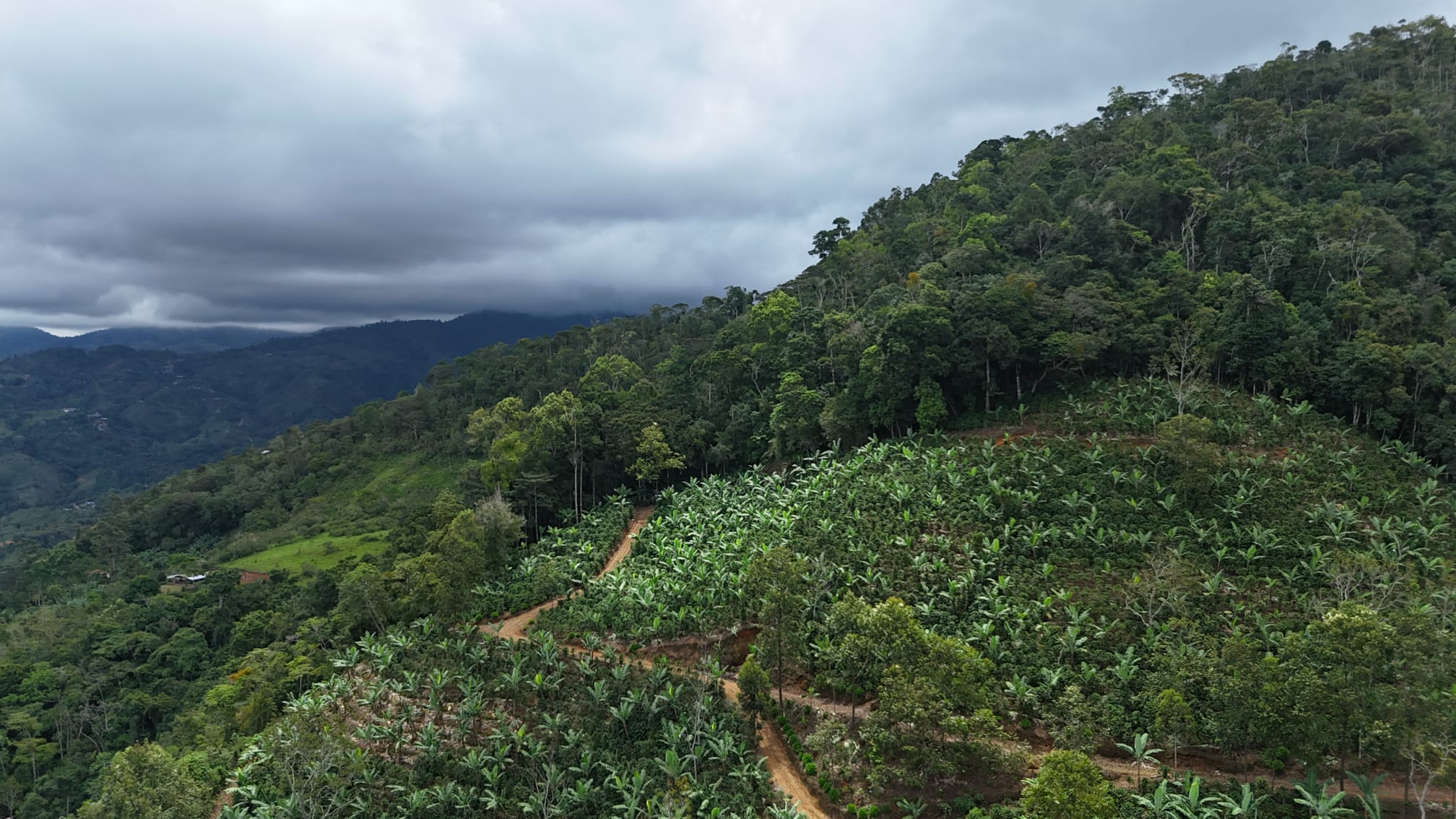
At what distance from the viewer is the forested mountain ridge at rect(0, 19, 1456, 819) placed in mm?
21062

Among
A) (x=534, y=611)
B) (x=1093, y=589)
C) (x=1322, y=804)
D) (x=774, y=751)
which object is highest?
(x=1093, y=589)

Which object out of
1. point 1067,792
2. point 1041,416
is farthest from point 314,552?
point 1067,792

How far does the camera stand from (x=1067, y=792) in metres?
13.0

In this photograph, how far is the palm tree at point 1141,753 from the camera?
51.6 ft

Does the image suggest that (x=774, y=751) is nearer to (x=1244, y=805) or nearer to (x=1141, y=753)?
(x=1141, y=753)

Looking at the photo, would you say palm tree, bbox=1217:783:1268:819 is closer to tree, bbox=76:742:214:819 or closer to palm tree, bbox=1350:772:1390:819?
palm tree, bbox=1350:772:1390:819

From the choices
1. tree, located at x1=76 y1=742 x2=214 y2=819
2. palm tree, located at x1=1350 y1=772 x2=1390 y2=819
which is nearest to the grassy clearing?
tree, located at x1=76 y1=742 x2=214 y2=819

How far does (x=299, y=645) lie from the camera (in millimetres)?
30391

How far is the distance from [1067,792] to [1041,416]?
22478mm

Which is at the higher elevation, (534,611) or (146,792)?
(146,792)

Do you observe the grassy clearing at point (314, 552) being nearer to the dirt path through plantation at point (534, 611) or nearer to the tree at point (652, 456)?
the tree at point (652, 456)

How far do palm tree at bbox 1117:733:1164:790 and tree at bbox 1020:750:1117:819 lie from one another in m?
2.94

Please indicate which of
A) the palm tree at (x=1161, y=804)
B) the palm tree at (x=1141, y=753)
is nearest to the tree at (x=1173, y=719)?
the palm tree at (x=1141, y=753)

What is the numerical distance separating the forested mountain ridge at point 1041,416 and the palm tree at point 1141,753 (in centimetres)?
49
